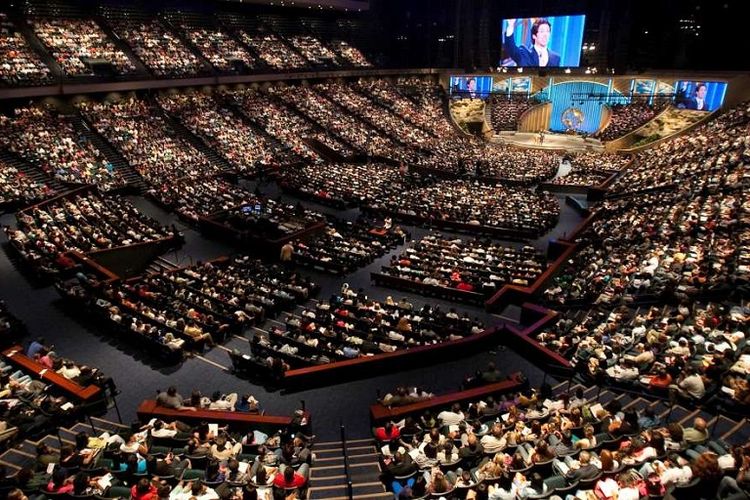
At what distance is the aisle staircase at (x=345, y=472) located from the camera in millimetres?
7856

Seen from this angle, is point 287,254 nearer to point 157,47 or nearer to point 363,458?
point 363,458

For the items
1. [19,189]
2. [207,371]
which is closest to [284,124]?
[19,189]

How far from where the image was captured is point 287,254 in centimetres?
1938

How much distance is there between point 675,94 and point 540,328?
132ft

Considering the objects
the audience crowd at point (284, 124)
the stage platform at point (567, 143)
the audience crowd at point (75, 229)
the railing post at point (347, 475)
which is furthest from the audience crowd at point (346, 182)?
the stage platform at point (567, 143)

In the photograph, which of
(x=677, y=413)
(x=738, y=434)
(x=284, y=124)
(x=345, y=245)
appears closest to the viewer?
(x=738, y=434)

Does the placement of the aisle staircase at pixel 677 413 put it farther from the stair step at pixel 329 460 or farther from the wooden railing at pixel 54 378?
the wooden railing at pixel 54 378

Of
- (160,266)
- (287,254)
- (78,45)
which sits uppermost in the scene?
(78,45)

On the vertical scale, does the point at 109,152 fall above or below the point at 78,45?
below

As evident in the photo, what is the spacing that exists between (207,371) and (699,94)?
1843 inches

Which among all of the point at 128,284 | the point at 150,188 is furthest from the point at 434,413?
the point at 150,188

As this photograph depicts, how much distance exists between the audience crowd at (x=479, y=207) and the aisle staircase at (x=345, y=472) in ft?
51.4

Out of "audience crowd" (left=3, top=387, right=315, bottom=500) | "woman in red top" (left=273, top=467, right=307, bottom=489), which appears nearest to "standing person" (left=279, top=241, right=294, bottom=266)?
"audience crowd" (left=3, top=387, right=315, bottom=500)

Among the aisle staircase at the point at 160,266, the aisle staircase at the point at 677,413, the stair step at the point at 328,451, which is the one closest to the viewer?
the aisle staircase at the point at 677,413
